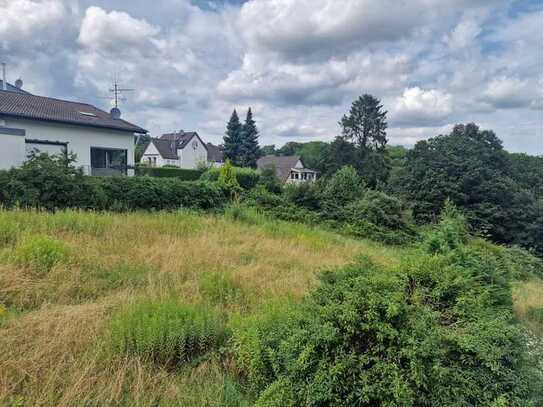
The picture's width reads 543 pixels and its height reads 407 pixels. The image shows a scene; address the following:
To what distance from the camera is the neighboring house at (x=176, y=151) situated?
4422 centimetres

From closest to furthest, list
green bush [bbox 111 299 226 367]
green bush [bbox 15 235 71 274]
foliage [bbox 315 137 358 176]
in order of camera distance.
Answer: green bush [bbox 111 299 226 367], green bush [bbox 15 235 71 274], foliage [bbox 315 137 358 176]

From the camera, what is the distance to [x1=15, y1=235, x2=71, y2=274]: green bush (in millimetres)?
4035

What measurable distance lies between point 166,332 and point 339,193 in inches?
636

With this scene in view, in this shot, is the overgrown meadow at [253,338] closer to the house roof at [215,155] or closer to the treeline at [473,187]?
the treeline at [473,187]

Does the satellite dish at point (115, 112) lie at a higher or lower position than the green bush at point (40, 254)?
higher

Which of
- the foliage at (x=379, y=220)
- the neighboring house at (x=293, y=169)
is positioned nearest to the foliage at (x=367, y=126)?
the neighboring house at (x=293, y=169)

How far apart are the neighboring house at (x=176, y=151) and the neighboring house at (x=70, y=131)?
22.7 m

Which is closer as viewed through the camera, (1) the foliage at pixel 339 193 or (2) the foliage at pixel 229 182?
(2) the foliage at pixel 229 182

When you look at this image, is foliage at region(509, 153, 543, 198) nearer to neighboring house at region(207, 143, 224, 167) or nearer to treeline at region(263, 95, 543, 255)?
treeline at region(263, 95, 543, 255)

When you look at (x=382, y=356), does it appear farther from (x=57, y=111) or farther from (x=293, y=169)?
(x=293, y=169)

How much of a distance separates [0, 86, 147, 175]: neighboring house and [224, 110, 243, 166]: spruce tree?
24.6 metres

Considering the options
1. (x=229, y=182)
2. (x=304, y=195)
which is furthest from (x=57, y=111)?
(x=304, y=195)

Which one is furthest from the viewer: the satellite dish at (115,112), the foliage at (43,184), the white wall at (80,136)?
the satellite dish at (115,112)

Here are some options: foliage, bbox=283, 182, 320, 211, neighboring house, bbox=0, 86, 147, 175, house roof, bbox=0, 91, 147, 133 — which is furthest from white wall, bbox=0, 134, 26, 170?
foliage, bbox=283, 182, 320, 211
